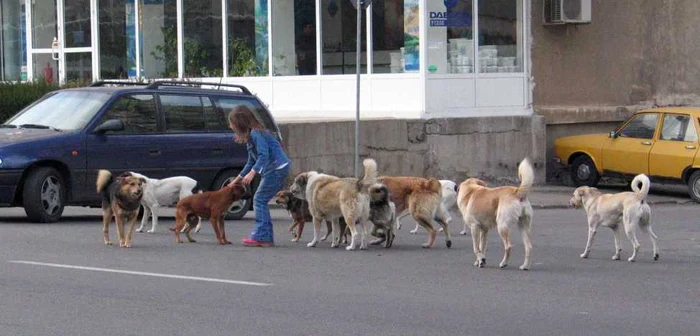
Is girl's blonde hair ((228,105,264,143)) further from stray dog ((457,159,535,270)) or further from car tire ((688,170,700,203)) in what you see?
car tire ((688,170,700,203))

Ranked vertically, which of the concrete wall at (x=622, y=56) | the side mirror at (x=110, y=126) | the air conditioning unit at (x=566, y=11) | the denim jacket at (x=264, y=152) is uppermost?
the air conditioning unit at (x=566, y=11)

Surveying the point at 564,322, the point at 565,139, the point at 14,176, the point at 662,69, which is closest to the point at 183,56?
the point at 565,139

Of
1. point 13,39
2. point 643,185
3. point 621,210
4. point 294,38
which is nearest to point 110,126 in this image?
point 621,210

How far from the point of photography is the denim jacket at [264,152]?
13.8 m

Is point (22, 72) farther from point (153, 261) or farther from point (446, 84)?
point (153, 261)

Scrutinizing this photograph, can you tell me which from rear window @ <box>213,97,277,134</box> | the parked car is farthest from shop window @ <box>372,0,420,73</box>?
the parked car

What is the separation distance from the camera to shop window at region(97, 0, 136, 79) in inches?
1109

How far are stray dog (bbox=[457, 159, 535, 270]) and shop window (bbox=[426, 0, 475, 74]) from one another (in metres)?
10.8

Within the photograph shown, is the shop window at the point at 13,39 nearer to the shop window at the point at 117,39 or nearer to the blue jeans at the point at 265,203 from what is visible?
the shop window at the point at 117,39

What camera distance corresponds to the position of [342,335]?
27.8 ft

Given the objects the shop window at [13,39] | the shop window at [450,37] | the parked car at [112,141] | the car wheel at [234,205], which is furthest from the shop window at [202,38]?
the car wheel at [234,205]

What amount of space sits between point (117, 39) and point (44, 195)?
1354 cm

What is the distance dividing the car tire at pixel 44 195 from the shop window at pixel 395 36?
928 cm

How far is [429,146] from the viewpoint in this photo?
23.0 m
